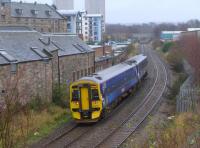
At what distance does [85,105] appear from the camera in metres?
21.8

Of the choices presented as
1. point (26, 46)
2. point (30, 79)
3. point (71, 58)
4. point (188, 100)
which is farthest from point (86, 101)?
point (71, 58)

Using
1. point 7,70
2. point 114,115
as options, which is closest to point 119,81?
point 114,115

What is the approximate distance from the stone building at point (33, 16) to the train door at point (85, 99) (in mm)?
41558

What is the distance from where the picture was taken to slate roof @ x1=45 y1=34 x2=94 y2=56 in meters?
32.3

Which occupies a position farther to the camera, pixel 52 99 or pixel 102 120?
pixel 52 99

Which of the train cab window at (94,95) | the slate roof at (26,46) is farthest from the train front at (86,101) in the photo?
the slate roof at (26,46)

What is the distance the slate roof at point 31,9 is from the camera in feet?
212

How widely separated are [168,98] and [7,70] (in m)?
12.9

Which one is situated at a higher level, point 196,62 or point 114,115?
point 196,62

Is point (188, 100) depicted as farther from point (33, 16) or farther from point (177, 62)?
point (33, 16)

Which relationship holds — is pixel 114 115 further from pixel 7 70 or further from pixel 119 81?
pixel 7 70

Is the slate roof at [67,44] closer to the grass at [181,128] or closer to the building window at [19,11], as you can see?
the grass at [181,128]

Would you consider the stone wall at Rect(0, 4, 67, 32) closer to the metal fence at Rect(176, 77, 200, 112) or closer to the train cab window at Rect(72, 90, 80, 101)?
the metal fence at Rect(176, 77, 200, 112)

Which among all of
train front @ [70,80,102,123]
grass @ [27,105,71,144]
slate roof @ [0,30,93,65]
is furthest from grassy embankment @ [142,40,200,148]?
slate roof @ [0,30,93,65]
